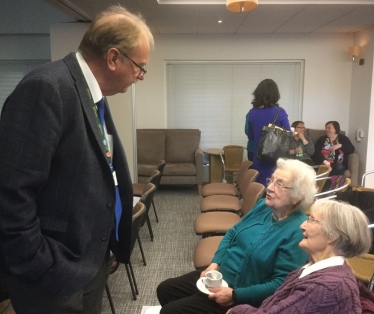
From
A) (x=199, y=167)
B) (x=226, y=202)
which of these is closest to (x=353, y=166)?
(x=199, y=167)

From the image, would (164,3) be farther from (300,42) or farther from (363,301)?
(363,301)

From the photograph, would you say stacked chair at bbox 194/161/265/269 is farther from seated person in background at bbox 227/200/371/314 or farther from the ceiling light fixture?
the ceiling light fixture

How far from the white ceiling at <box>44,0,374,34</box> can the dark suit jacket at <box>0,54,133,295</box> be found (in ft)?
11.5

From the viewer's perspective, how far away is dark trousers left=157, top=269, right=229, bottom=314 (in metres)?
1.69

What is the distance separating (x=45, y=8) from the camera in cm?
607

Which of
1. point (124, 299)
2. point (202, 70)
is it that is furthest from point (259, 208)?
point (202, 70)

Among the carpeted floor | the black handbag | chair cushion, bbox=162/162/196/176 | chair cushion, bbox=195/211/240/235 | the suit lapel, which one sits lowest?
the carpeted floor

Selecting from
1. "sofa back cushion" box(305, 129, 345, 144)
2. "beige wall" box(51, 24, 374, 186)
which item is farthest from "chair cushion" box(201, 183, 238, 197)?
"beige wall" box(51, 24, 374, 186)

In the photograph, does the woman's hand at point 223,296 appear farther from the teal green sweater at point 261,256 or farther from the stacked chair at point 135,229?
the stacked chair at point 135,229

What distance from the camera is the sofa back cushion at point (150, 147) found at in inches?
231

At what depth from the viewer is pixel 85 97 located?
964mm

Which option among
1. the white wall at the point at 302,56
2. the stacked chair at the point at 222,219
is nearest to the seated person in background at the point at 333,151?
the white wall at the point at 302,56

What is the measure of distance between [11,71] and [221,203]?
576 cm

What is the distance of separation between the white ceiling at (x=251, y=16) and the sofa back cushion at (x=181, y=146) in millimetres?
1765
